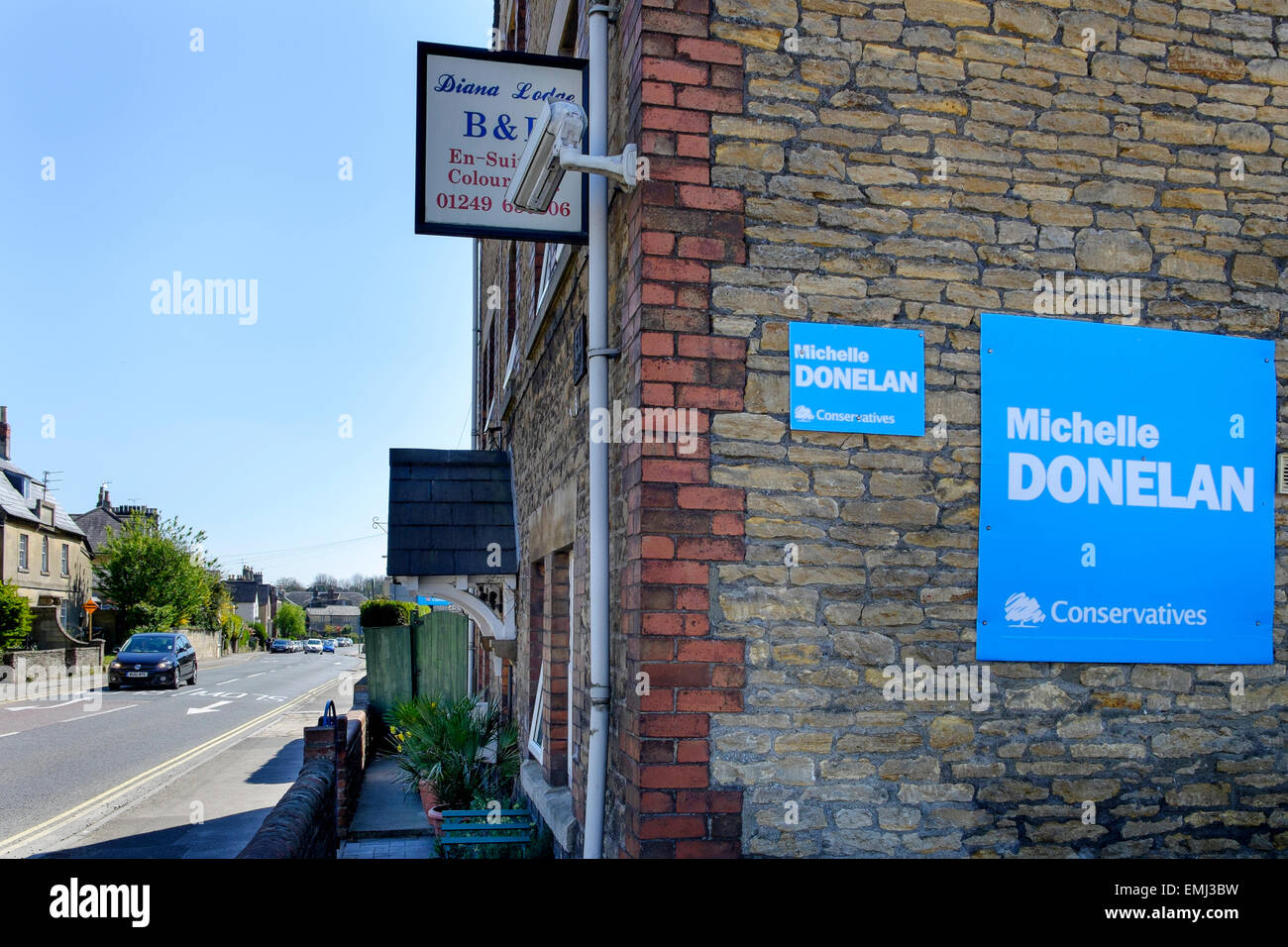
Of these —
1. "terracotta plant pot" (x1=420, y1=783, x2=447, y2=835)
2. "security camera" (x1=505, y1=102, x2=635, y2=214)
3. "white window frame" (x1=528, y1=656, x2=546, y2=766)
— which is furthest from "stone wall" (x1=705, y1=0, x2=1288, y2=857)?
"terracotta plant pot" (x1=420, y1=783, x2=447, y2=835)

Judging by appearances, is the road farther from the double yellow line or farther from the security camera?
the security camera

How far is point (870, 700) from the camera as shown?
4246 millimetres

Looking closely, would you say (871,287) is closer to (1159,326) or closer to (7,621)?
(1159,326)

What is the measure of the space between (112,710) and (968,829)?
2104cm

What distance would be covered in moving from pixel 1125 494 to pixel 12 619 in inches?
1308

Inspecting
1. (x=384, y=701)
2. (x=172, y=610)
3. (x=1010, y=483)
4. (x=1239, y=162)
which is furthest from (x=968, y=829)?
(x=172, y=610)

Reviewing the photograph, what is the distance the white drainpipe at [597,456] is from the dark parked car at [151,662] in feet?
85.9

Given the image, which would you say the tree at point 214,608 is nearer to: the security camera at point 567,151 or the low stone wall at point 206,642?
the low stone wall at point 206,642

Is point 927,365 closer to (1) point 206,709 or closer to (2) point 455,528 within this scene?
(2) point 455,528

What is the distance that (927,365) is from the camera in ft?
14.6

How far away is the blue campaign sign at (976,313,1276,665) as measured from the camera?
448 cm

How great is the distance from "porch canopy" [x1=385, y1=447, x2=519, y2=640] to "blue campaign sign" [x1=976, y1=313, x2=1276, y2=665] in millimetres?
4829

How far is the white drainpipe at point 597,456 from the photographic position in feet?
14.8

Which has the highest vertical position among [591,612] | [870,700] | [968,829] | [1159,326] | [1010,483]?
[1159,326]
